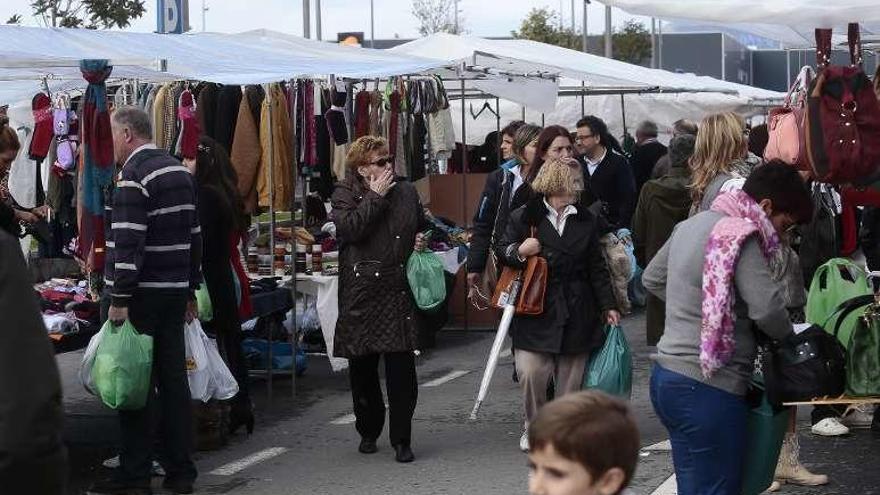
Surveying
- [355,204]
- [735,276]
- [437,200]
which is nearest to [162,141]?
[355,204]

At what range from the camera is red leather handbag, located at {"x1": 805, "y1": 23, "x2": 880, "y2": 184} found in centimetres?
657

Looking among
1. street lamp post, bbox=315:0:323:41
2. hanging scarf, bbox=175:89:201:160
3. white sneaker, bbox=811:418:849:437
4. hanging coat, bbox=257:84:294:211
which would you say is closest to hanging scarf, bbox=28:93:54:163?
hanging scarf, bbox=175:89:201:160

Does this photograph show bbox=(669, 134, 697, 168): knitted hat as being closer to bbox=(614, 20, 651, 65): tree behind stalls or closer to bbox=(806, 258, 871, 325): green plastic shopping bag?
bbox=(806, 258, 871, 325): green plastic shopping bag

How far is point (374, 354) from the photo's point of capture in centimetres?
864

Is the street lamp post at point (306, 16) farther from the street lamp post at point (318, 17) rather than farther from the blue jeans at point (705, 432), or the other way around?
the blue jeans at point (705, 432)

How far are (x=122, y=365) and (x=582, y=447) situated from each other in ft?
15.0

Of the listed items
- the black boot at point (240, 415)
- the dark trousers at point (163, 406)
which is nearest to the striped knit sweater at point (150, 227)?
the dark trousers at point (163, 406)

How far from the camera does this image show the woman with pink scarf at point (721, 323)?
17.9 feet

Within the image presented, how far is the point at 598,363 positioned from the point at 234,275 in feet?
7.98

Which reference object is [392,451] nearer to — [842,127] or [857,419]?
[857,419]

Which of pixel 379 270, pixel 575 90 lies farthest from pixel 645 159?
pixel 379 270

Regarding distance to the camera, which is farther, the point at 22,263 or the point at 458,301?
the point at 458,301

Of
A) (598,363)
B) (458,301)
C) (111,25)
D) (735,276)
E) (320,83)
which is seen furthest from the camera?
(111,25)

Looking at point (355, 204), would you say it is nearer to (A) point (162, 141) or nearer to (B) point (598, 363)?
(B) point (598, 363)
